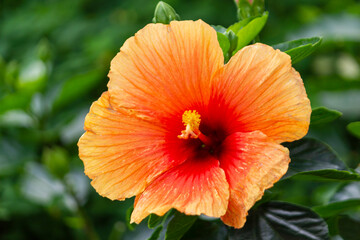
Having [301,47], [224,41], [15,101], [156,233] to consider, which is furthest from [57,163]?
[301,47]

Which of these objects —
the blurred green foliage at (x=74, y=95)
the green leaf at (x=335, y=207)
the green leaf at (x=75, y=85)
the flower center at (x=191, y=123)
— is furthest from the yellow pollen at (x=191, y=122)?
the green leaf at (x=75, y=85)

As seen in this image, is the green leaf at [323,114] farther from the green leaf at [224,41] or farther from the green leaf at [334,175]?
the green leaf at [224,41]

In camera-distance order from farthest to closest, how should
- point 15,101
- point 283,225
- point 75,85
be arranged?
point 75,85 → point 15,101 → point 283,225

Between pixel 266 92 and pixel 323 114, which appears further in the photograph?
pixel 323 114

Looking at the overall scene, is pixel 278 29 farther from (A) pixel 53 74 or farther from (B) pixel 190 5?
(A) pixel 53 74

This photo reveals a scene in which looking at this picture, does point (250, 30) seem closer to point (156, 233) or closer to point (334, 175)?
point (334, 175)

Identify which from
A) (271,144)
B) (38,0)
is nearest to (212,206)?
(271,144)
